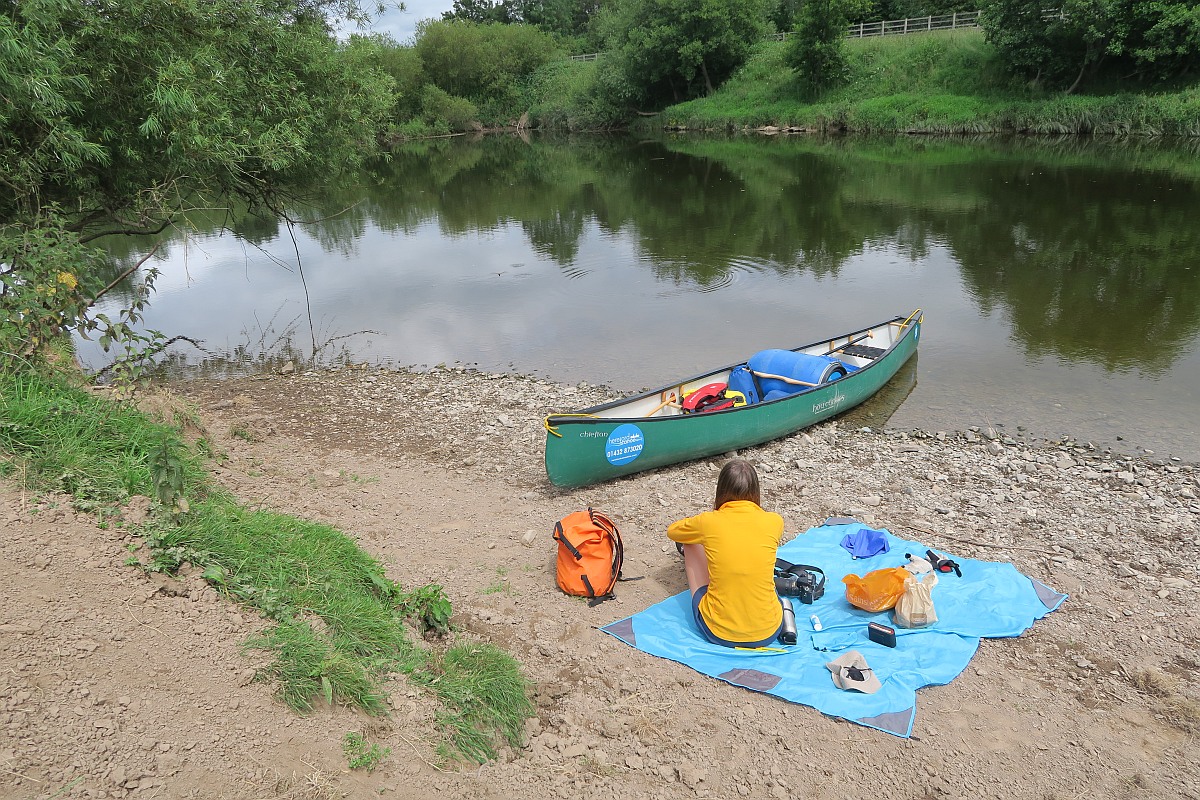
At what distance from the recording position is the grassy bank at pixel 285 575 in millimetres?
4098

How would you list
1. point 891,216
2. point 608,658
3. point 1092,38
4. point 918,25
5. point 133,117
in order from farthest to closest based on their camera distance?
point 918,25
point 1092,38
point 891,216
point 133,117
point 608,658

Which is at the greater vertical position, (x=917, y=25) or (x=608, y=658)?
(x=917, y=25)

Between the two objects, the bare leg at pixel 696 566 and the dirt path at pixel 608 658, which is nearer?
the dirt path at pixel 608 658

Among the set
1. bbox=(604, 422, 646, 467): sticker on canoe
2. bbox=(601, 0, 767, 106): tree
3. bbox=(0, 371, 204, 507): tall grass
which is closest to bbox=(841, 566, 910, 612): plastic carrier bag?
bbox=(604, 422, 646, 467): sticker on canoe

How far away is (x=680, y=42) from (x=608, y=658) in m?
52.5

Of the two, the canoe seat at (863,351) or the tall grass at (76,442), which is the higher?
the tall grass at (76,442)

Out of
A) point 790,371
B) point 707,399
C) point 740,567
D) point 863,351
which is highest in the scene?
point 740,567

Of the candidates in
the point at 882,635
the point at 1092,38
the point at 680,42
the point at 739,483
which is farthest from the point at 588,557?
the point at 680,42

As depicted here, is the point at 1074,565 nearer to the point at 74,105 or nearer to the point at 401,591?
the point at 401,591

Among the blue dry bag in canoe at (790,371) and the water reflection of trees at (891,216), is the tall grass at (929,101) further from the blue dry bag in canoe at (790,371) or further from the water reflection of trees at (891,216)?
the blue dry bag in canoe at (790,371)

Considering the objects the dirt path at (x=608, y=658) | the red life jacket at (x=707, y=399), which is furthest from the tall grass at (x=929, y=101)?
the red life jacket at (x=707, y=399)

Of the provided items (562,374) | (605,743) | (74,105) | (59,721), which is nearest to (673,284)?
(562,374)

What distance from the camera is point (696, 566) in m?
5.59

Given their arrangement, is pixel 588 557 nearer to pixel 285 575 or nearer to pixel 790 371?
pixel 285 575
